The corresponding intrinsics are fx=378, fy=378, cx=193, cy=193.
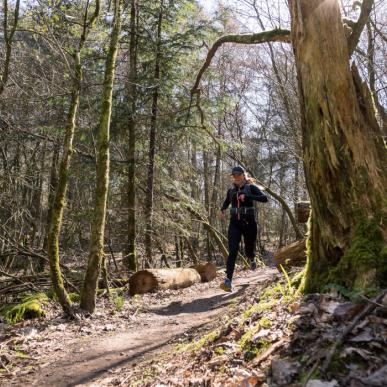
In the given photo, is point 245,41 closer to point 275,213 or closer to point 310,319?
point 310,319

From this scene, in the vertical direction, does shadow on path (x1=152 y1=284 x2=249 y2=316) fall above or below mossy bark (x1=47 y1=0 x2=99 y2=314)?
below

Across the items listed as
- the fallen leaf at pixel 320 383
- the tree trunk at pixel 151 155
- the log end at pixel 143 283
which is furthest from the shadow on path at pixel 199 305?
the fallen leaf at pixel 320 383

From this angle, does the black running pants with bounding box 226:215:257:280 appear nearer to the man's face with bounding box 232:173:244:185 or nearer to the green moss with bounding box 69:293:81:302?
the man's face with bounding box 232:173:244:185

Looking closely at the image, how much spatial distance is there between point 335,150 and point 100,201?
4488 mm

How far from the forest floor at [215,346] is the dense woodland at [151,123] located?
55cm

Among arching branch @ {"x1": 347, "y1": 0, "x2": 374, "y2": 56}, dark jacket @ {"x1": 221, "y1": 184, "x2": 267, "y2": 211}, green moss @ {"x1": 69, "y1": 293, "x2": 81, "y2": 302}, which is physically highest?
arching branch @ {"x1": 347, "y1": 0, "x2": 374, "y2": 56}

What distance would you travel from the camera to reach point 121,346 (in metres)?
5.11

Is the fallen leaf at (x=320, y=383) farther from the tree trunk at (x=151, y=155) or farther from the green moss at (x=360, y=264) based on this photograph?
the tree trunk at (x=151, y=155)

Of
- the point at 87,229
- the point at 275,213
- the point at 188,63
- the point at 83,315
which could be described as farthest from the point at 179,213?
the point at 275,213

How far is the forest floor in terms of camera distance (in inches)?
89.2

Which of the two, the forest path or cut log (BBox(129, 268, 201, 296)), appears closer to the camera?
the forest path

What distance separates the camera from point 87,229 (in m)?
→ 11.3

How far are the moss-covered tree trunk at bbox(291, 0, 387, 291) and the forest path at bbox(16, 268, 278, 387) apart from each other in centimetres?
226

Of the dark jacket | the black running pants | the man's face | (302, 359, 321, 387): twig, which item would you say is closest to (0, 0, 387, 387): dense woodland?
(302, 359, 321, 387): twig
